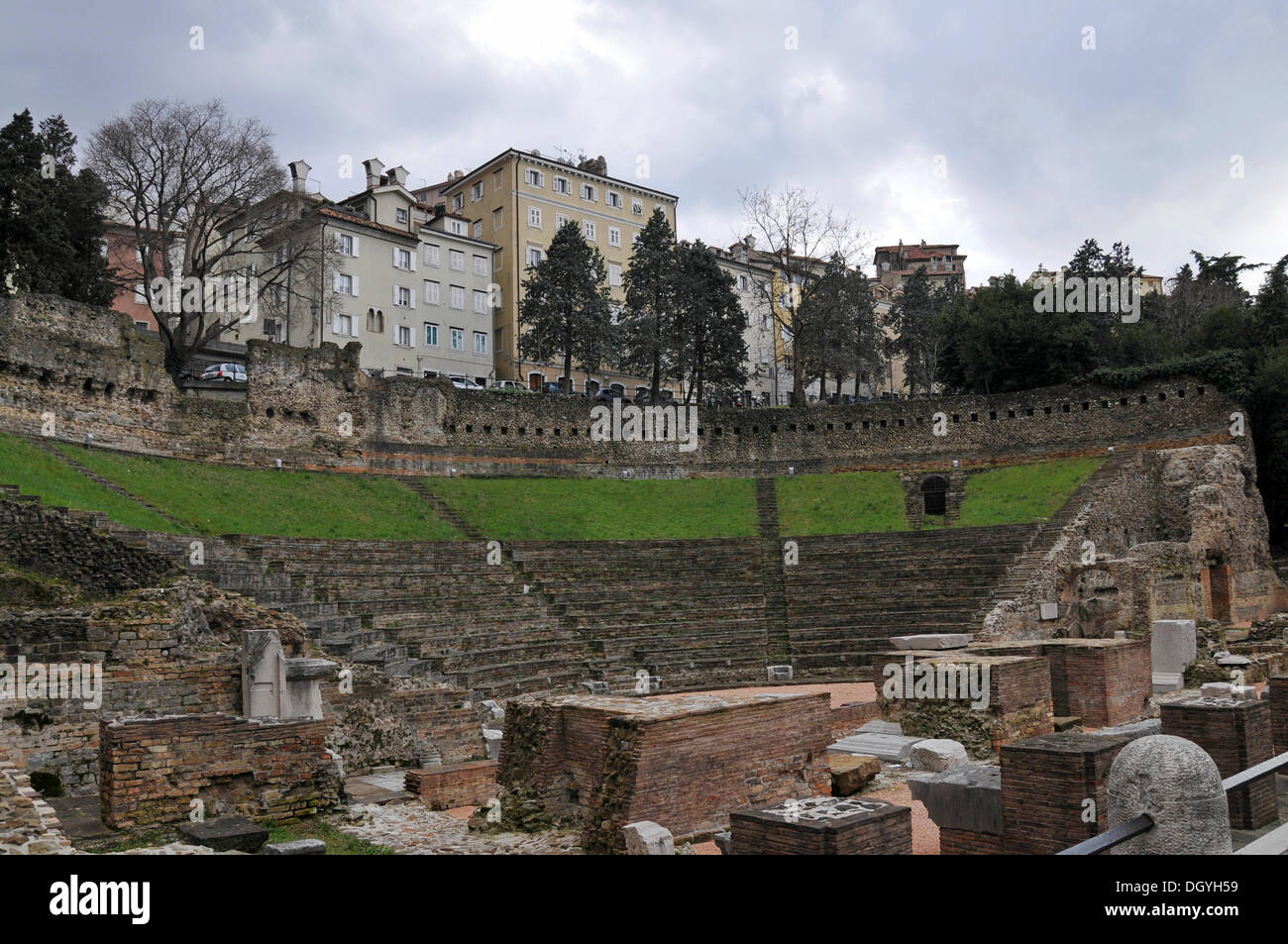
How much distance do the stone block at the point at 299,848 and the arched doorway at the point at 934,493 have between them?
27.5 metres

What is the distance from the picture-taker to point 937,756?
37.1ft

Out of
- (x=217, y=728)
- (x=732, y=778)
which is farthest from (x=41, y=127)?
(x=732, y=778)

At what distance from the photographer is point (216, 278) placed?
38.2m

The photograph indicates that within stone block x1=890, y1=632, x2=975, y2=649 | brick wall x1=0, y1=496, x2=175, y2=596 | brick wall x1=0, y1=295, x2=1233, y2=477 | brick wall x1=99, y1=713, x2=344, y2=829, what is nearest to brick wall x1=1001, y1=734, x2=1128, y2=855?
brick wall x1=99, y1=713, x2=344, y2=829

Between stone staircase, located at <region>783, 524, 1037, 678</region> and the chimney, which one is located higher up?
the chimney

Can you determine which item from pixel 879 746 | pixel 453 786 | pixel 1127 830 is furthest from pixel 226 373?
pixel 1127 830

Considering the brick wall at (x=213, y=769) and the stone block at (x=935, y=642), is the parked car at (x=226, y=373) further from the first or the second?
the brick wall at (x=213, y=769)

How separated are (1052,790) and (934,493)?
2815 cm

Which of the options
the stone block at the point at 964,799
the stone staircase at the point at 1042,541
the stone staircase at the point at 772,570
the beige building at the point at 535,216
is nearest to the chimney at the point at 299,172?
the beige building at the point at 535,216

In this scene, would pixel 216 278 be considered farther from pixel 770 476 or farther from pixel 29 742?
pixel 29 742

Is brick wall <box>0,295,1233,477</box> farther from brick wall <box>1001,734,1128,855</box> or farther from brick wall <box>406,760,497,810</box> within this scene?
brick wall <box>1001,734,1128,855</box>

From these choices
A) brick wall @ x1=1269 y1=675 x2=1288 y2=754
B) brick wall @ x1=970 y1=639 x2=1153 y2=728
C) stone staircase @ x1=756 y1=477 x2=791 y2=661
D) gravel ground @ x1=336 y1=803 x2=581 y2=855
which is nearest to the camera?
gravel ground @ x1=336 y1=803 x2=581 y2=855

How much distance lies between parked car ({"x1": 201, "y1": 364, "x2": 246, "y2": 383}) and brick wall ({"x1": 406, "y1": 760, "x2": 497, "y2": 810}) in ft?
93.4

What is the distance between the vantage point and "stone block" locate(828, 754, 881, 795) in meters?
10.0
